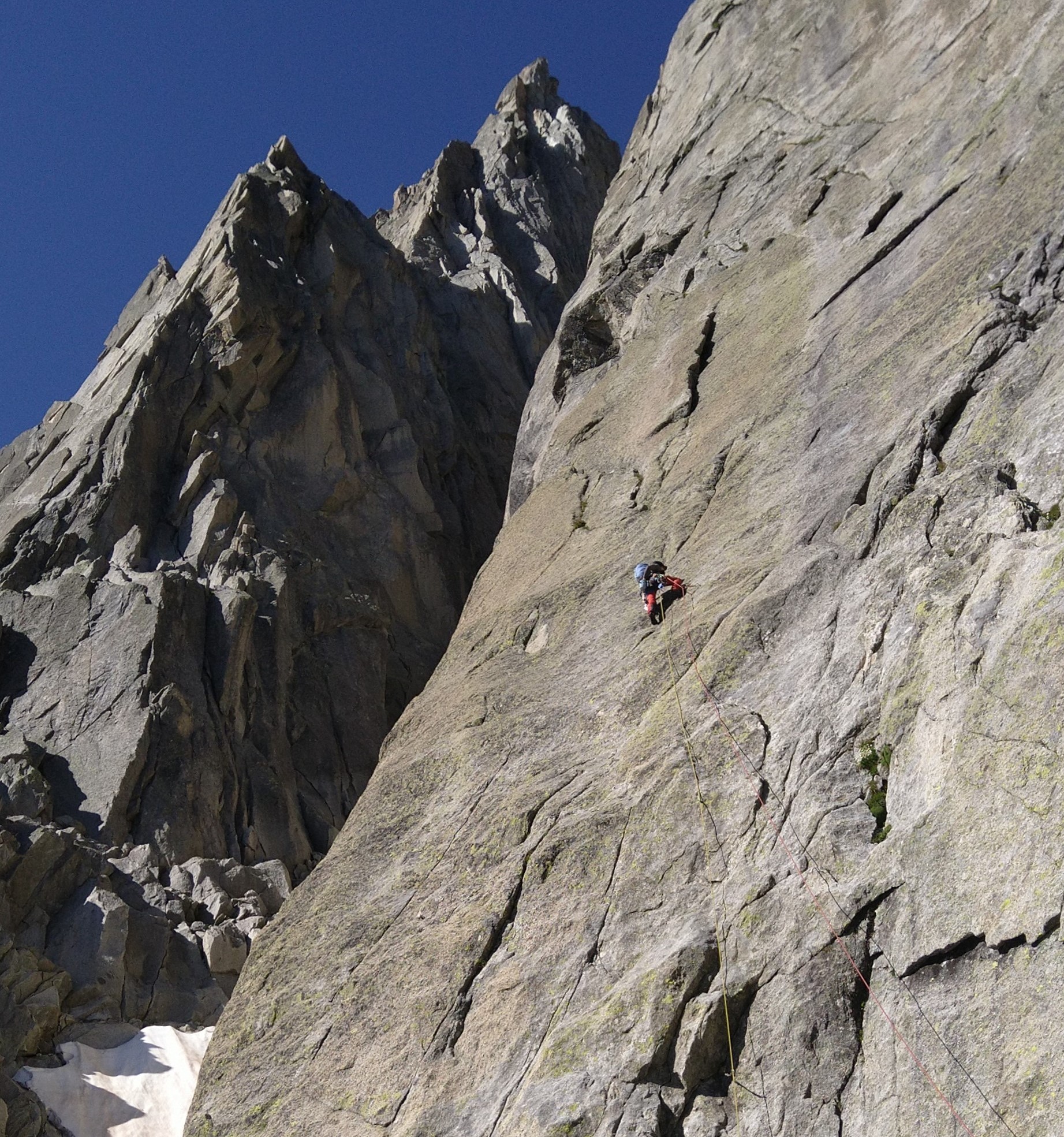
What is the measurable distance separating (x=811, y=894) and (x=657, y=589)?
5.54m

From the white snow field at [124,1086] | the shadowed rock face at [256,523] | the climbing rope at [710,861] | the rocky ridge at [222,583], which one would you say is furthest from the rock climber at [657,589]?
the shadowed rock face at [256,523]

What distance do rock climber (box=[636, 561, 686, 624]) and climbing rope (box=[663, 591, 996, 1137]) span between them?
731 mm

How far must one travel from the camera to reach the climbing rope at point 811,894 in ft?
30.3

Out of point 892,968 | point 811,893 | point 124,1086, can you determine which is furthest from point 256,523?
point 892,968

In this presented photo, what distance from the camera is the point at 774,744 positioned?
41.5 ft

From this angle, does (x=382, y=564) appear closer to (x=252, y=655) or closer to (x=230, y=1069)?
(x=252, y=655)

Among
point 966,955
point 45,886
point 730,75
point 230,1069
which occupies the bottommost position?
point 230,1069

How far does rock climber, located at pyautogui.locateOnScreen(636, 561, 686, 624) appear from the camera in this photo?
1559cm

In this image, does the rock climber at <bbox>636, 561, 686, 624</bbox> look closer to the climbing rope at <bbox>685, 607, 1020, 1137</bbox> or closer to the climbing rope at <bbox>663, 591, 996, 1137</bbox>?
the climbing rope at <bbox>663, 591, 996, 1137</bbox>

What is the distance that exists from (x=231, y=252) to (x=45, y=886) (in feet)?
80.7

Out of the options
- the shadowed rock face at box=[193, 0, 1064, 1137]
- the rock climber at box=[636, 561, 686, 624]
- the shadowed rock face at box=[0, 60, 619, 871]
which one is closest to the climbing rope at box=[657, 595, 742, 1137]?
the shadowed rock face at box=[193, 0, 1064, 1137]

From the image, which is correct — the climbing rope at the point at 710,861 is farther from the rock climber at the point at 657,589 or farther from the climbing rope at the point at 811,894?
the rock climber at the point at 657,589

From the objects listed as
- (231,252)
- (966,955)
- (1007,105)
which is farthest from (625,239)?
(966,955)

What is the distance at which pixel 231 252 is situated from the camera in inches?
1628
